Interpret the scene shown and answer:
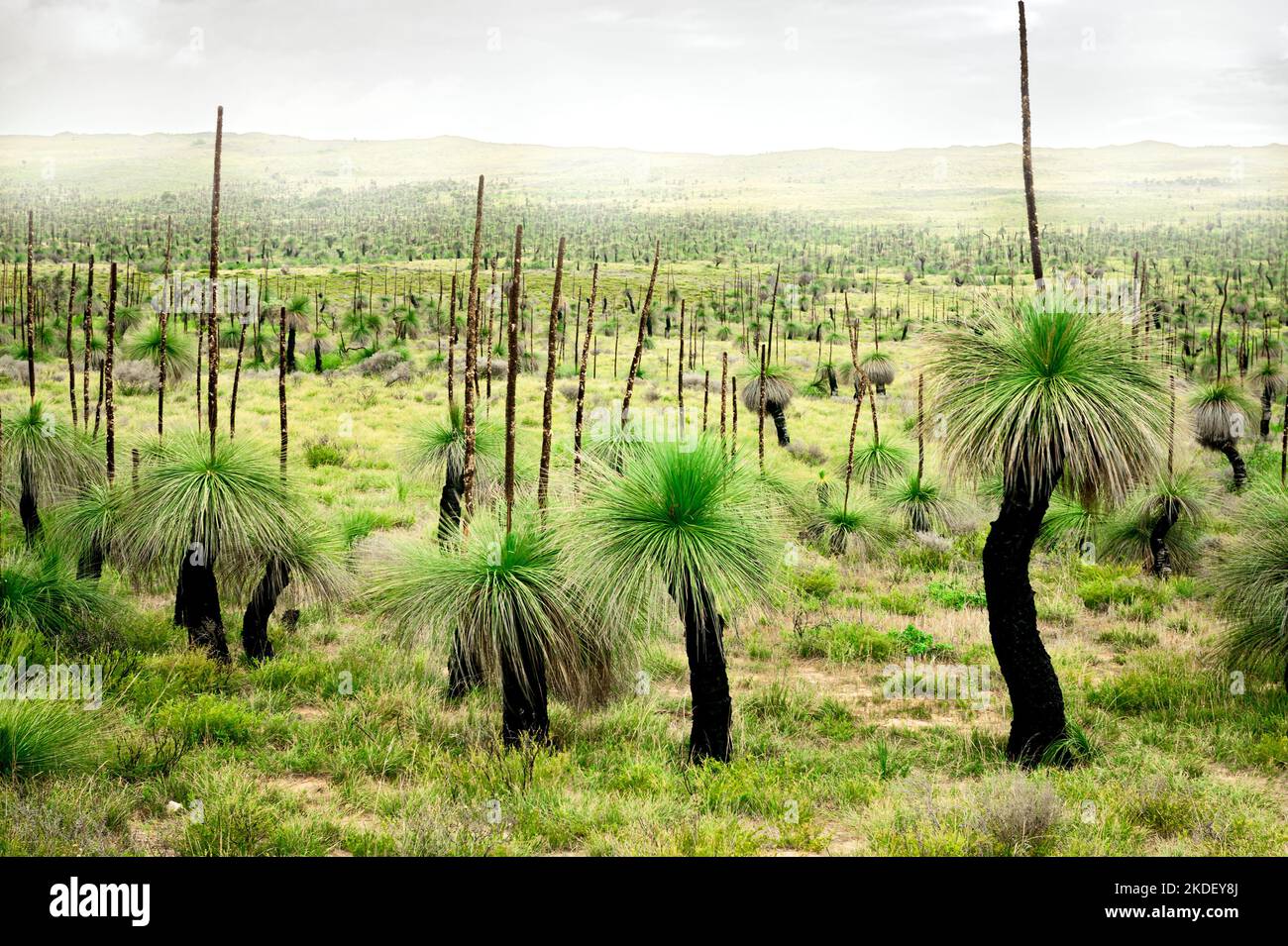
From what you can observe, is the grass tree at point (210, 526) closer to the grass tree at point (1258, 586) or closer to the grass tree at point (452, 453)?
the grass tree at point (452, 453)

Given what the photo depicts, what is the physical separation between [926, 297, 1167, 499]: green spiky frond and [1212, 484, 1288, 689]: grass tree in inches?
123

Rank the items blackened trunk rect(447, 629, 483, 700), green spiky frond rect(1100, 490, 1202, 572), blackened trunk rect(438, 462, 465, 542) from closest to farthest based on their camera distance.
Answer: blackened trunk rect(447, 629, 483, 700) < blackened trunk rect(438, 462, 465, 542) < green spiky frond rect(1100, 490, 1202, 572)

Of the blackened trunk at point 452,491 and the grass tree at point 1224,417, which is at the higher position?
the grass tree at point 1224,417

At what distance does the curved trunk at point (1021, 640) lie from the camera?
28.7 ft

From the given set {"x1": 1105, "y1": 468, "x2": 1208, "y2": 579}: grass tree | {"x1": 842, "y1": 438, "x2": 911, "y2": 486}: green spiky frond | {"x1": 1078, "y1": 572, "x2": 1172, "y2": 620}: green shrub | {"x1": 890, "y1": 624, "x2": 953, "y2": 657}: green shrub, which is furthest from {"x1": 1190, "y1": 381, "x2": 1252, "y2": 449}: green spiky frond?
{"x1": 890, "y1": 624, "x2": 953, "y2": 657}: green shrub

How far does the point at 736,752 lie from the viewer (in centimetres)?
881

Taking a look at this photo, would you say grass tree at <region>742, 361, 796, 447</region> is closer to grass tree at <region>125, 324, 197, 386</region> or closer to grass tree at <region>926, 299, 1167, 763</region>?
grass tree at <region>125, 324, 197, 386</region>

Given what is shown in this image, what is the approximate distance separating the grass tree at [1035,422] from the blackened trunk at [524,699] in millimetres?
4212

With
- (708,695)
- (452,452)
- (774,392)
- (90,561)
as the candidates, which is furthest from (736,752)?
(774,392)

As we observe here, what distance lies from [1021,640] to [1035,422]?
219 centimetres

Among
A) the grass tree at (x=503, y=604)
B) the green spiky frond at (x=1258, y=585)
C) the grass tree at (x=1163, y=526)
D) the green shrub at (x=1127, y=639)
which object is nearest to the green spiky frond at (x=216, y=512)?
the grass tree at (x=503, y=604)

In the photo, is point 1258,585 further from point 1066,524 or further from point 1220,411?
point 1220,411

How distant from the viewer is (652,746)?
8984mm

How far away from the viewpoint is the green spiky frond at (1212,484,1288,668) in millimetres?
10000
